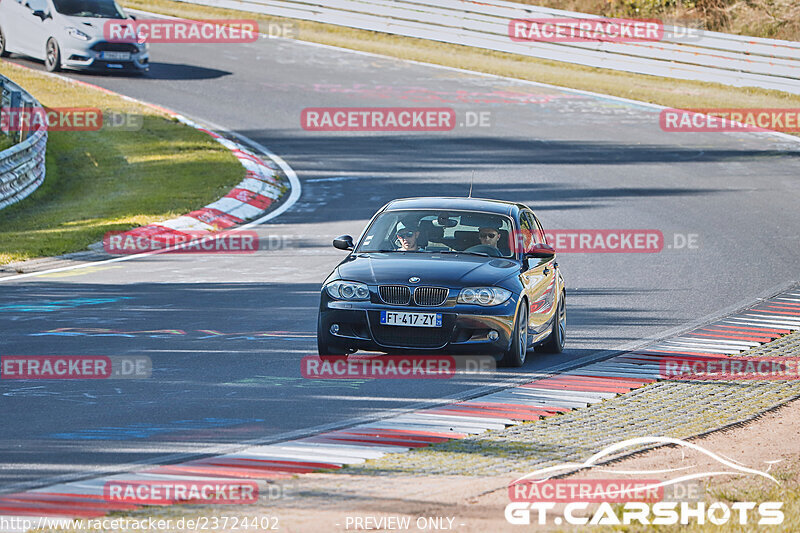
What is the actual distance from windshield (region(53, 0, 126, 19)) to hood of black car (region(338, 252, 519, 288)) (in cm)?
2248

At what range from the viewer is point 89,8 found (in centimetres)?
3250

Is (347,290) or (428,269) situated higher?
(428,269)

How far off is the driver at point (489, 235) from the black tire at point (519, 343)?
88 centimetres

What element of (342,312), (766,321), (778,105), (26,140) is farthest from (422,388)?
(778,105)

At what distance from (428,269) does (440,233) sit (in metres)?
1.00

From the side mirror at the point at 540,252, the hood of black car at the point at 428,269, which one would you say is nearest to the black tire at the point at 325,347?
the hood of black car at the point at 428,269

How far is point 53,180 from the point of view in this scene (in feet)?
80.3

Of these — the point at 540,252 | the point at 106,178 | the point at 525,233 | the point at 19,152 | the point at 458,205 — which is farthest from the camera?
the point at 106,178

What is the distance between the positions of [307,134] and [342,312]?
1866cm

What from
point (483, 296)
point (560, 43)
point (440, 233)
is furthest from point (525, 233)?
point (560, 43)

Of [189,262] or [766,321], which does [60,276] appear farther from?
[766,321]

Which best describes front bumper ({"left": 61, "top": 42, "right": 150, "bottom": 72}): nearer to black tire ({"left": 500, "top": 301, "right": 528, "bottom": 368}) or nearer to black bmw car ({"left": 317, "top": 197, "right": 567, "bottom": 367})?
black bmw car ({"left": 317, "top": 197, "right": 567, "bottom": 367})

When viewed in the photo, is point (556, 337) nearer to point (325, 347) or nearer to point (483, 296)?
point (483, 296)

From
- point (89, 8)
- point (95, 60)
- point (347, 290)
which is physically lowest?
point (347, 290)
